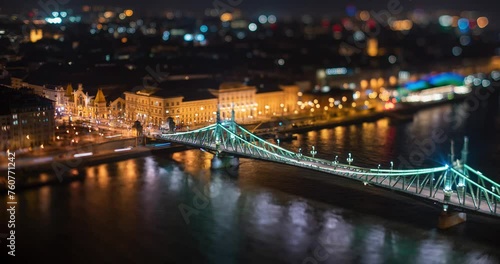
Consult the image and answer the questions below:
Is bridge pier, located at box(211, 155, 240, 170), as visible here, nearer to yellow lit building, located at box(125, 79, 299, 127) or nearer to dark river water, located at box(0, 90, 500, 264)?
dark river water, located at box(0, 90, 500, 264)

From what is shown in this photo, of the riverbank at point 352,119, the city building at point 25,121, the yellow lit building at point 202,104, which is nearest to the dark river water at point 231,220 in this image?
the city building at point 25,121

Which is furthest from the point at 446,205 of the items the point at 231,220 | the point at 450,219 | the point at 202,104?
the point at 202,104

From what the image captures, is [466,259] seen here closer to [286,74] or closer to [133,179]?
[133,179]

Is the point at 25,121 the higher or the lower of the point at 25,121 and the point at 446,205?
the higher

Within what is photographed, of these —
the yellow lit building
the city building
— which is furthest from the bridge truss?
the yellow lit building

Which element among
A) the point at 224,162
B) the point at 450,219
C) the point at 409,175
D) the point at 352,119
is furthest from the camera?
the point at 352,119

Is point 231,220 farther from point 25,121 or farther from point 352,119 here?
point 352,119
